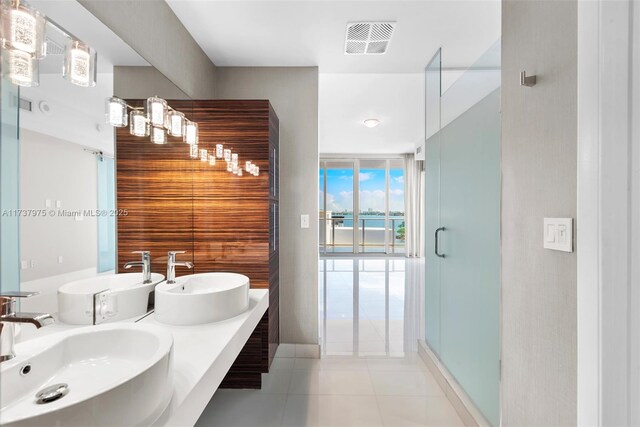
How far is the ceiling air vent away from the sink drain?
2.32m

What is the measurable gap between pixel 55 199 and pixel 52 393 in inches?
25.8

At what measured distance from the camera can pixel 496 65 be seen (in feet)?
5.16

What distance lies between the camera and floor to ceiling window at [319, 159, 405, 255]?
808cm

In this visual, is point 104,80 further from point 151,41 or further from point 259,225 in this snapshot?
point 259,225

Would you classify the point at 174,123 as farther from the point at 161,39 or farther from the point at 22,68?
the point at 22,68

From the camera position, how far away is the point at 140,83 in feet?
5.23

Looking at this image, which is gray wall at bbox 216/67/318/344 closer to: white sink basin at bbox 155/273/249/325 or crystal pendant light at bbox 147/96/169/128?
white sink basin at bbox 155/273/249/325

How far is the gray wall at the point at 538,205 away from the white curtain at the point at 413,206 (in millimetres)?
6565

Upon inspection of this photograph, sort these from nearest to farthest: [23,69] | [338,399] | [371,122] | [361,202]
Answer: [23,69] < [338,399] < [371,122] < [361,202]

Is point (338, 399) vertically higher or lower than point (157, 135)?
lower

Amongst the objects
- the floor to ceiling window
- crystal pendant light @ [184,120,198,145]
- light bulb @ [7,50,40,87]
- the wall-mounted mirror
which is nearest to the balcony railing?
the floor to ceiling window

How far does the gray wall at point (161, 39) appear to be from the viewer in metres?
1.45

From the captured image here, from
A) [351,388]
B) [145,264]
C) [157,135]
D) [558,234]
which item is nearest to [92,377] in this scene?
[145,264]

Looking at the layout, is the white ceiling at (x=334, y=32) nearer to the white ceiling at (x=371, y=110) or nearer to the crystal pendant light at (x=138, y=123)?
the white ceiling at (x=371, y=110)
